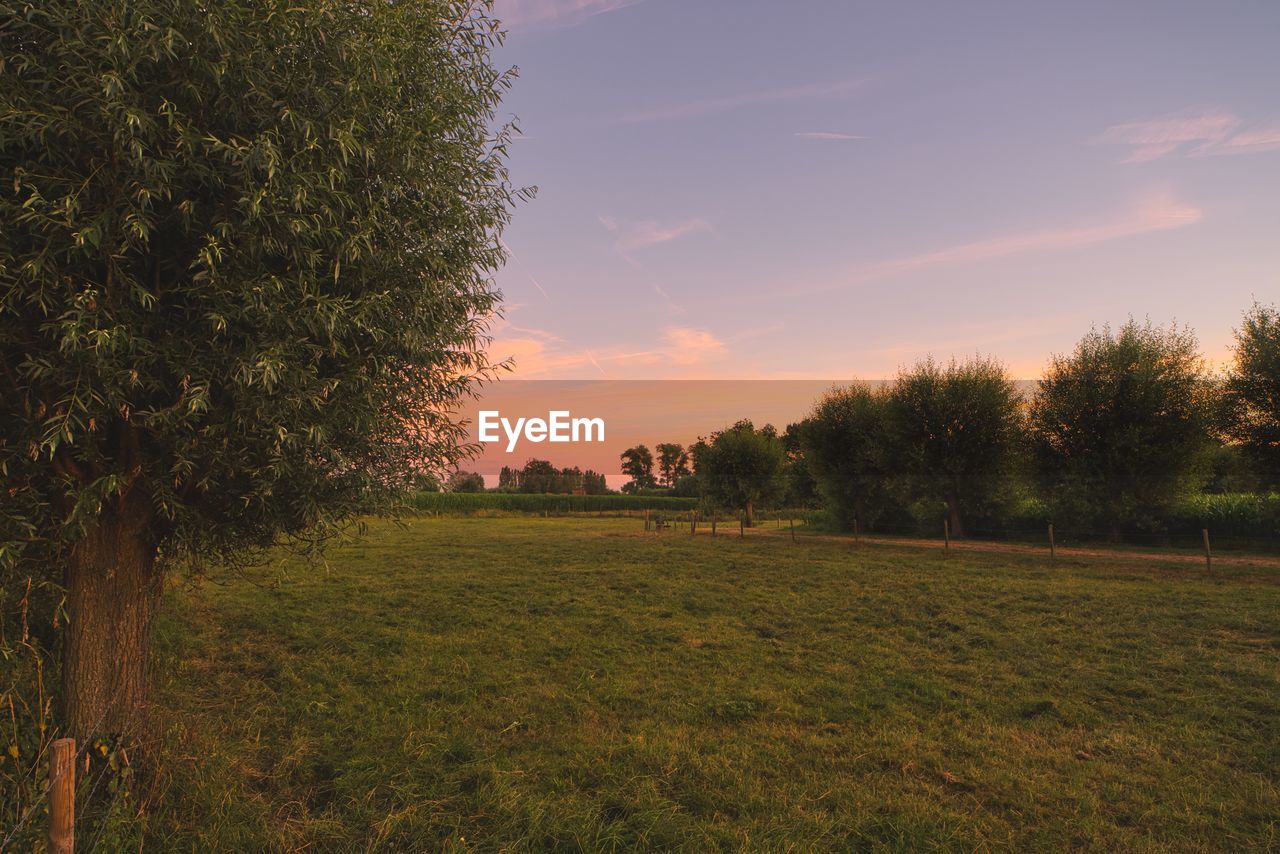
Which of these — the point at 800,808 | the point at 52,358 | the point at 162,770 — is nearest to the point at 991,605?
the point at 800,808

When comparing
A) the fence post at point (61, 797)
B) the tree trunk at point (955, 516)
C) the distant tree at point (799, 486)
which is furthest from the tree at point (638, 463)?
the fence post at point (61, 797)

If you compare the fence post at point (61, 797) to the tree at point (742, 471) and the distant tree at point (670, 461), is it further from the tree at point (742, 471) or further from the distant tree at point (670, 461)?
the distant tree at point (670, 461)

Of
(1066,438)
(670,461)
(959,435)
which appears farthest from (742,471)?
(670,461)

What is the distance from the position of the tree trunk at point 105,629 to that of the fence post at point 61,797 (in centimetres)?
323

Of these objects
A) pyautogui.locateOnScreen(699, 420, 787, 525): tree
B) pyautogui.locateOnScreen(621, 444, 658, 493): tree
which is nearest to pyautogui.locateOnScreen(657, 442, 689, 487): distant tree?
pyautogui.locateOnScreen(621, 444, 658, 493): tree

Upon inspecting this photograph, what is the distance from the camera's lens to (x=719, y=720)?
9.00 m

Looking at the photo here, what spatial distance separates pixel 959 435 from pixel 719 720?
1360 inches

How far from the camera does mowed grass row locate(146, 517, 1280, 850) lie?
6.15 meters

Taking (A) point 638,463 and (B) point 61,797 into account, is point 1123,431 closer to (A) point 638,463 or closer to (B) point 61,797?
(B) point 61,797

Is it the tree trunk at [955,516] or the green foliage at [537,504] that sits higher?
the tree trunk at [955,516]

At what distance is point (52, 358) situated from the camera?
17.6 ft

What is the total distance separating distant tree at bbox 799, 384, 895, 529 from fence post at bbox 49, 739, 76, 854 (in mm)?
41661

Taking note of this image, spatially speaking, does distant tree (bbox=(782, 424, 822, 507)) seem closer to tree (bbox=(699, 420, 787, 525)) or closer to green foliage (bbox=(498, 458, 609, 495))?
tree (bbox=(699, 420, 787, 525))

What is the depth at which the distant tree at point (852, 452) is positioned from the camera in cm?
4247
